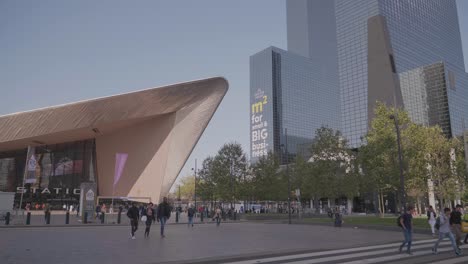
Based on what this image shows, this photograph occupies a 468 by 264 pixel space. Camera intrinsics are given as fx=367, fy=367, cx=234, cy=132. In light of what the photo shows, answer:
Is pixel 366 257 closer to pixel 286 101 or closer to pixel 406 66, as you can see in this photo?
pixel 406 66

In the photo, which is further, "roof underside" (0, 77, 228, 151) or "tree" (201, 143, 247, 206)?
"tree" (201, 143, 247, 206)

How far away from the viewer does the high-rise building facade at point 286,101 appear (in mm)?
136250

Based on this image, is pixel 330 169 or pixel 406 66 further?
pixel 406 66

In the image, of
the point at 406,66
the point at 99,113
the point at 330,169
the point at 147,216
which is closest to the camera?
the point at 147,216

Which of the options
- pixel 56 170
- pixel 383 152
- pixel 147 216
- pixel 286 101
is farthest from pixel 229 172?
pixel 286 101

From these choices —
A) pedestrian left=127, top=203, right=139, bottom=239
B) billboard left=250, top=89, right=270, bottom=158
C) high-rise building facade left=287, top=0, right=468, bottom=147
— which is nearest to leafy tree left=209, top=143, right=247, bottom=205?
pedestrian left=127, top=203, right=139, bottom=239

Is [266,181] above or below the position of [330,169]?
below

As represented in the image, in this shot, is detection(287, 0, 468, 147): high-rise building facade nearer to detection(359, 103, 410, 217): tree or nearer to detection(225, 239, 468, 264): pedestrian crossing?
detection(359, 103, 410, 217): tree

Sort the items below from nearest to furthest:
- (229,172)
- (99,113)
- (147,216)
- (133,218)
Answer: (133,218), (147,216), (99,113), (229,172)

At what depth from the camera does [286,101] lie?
138m

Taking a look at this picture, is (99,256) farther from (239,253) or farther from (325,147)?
(325,147)

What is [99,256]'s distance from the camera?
10.6 metres

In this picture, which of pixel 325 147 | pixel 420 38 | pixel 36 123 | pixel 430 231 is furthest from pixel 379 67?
pixel 420 38

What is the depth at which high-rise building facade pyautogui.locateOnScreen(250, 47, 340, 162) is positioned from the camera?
136250mm
